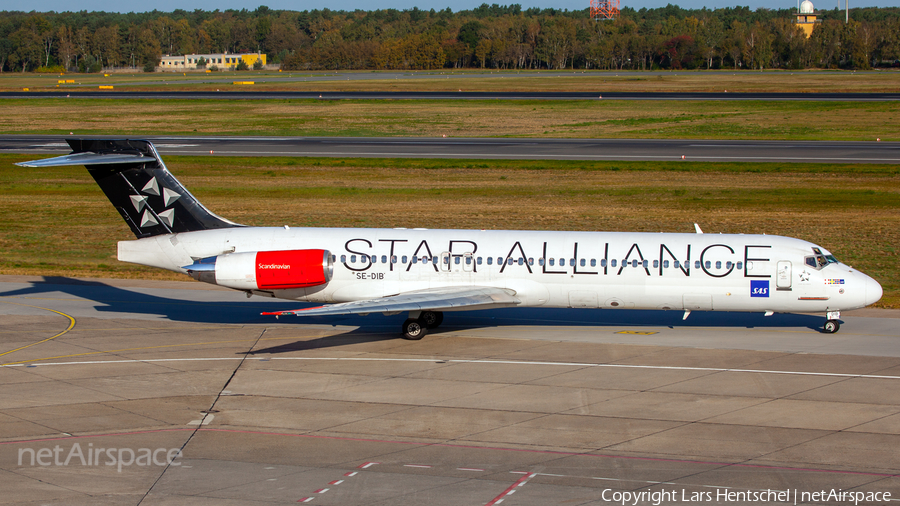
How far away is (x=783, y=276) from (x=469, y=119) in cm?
6370

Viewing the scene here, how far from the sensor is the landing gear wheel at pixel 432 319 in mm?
28648

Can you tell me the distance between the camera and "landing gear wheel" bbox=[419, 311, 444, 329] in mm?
28648

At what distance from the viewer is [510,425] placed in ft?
64.6

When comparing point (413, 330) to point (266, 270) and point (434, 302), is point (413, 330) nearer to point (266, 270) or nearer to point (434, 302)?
point (434, 302)

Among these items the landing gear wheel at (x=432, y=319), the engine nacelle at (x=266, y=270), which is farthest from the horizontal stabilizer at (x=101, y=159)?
the landing gear wheel at (x=432, y=319)

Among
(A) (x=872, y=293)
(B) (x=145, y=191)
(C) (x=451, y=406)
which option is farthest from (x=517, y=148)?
(C) (x=451, y=406)

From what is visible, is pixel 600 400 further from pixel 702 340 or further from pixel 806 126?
pixel 806 126

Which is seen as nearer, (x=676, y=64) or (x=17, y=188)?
(x=17, y=188)

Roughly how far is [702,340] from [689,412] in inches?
279

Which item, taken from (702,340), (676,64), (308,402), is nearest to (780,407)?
(702,340)

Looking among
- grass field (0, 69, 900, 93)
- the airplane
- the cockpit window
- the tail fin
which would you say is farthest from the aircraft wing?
grass field (0, 69, 900, 93)

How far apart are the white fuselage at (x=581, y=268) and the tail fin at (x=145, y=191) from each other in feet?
3.18

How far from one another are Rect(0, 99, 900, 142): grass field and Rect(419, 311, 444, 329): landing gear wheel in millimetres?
49683

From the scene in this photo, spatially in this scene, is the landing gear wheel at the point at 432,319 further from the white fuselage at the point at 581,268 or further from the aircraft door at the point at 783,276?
the aircraft door at the point at 783,276
